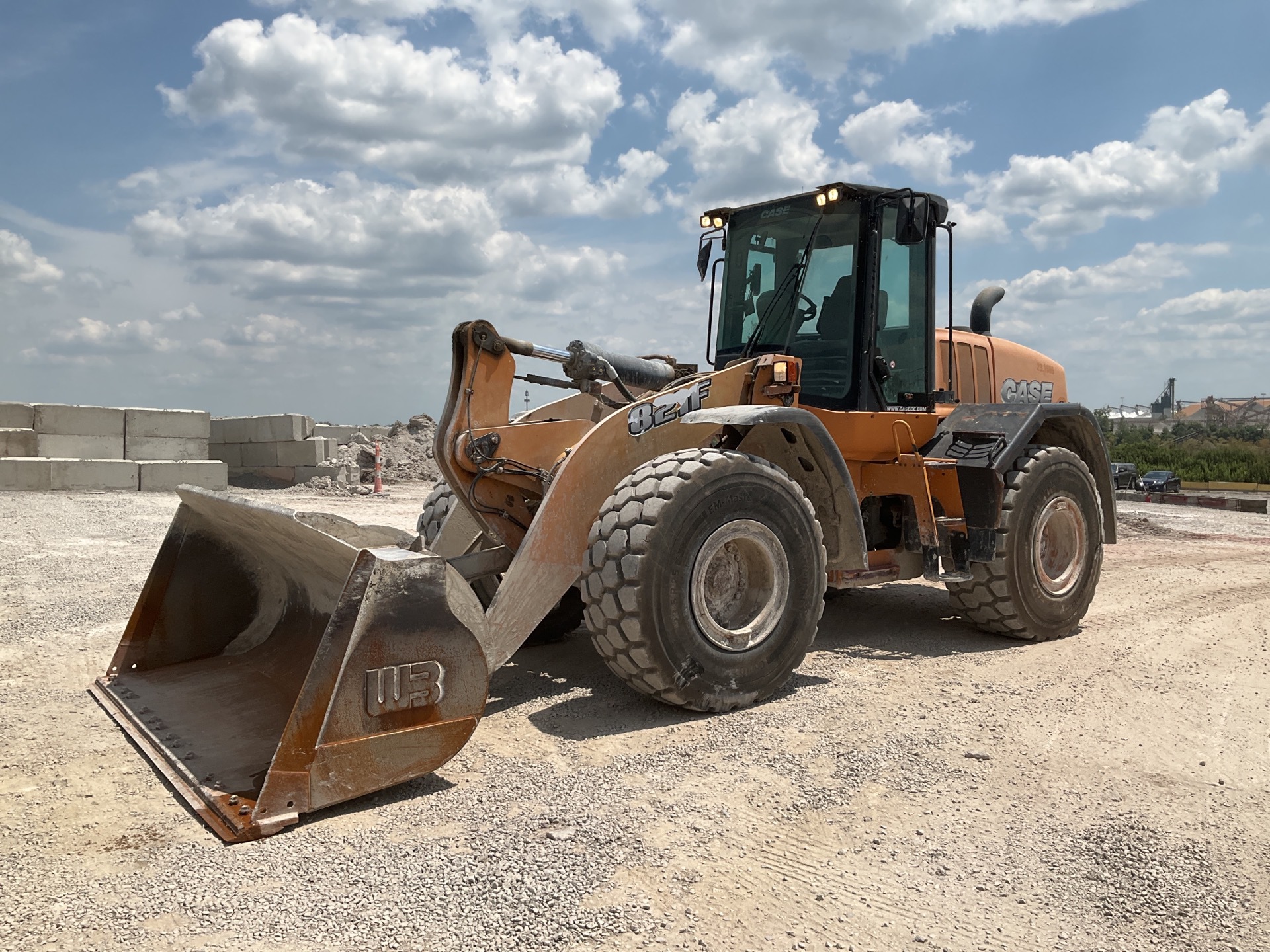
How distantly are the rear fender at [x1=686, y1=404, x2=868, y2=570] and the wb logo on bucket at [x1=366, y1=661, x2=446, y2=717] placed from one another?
2.04 meters

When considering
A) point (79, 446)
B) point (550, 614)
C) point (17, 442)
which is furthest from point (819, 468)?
point (17, 442)

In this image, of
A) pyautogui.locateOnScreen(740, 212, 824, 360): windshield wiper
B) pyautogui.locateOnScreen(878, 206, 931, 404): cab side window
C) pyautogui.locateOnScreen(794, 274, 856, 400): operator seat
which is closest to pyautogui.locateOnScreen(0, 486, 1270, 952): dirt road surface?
pyautogui.locateOnScreen(794, 274, 856, 400): operator seat

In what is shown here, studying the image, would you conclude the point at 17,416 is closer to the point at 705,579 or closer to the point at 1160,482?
the point at 705,579

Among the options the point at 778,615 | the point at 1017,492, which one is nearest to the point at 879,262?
the point at 1017,492

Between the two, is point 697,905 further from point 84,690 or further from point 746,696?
point 84,690

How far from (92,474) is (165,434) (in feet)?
5.45

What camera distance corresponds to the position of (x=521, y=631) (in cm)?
430

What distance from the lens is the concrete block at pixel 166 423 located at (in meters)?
18.6

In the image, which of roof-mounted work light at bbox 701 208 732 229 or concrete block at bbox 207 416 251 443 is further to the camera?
concrete block at bbox 207 416 251 443

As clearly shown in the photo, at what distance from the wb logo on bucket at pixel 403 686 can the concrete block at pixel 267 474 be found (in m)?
17.6

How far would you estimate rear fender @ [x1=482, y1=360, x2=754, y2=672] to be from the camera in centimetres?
427

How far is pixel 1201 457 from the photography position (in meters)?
37.8

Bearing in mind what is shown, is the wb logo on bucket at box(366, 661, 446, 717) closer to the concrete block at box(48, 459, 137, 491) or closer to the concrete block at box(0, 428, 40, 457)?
the concrete block at box(48, 459, 137, 491)

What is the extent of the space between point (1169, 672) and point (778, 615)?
94.3 inches
